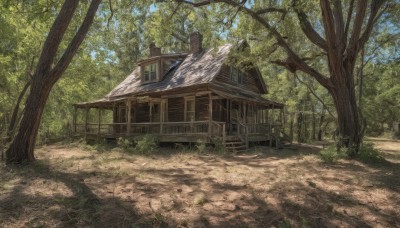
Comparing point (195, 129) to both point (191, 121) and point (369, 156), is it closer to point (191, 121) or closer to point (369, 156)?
point (191, 121)

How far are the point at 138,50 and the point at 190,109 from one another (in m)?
24.7

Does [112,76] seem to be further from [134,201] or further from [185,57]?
[134,201]

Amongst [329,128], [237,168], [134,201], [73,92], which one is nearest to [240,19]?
[237,168]

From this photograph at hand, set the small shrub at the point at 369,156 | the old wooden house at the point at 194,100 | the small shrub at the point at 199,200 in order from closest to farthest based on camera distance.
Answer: the small shrub at the point at 199,200
the small shrub at the point at 369,156
the old wooden house at the point at 194,100

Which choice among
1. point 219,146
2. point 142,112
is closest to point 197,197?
Result: point 219,146

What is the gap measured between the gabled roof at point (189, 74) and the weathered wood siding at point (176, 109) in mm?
1418

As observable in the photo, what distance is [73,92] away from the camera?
2534 cm

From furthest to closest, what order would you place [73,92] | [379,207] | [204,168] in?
[73,92], [204,168], [379,207]

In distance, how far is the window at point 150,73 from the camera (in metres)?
21.5

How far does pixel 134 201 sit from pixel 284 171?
5.11m

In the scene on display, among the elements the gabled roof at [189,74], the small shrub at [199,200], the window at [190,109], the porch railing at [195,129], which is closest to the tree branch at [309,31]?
the gabled roof at [189,74]

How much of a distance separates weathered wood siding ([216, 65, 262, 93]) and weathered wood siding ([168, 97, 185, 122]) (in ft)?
10.2

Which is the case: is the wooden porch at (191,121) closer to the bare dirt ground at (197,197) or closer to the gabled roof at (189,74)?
the gabled roof at (189,74)

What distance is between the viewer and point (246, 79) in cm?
2267
